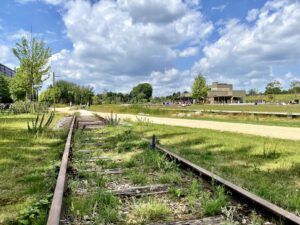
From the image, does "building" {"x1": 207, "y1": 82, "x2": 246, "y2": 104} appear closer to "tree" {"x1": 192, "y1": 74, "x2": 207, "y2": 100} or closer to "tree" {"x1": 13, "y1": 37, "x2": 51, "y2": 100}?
"tree" {"x1": 192, "y1": 74, "x2": 207, "y2": 100}

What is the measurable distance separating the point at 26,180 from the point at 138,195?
218 cm

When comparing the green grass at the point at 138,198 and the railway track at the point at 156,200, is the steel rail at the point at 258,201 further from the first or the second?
the green grass at the point at 138,198

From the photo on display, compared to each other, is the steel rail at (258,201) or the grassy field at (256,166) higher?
the steel rail at (258,201)

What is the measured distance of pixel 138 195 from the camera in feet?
13.1

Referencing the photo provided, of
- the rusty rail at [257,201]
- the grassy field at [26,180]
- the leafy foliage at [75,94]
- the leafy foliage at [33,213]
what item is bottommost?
the grassy field at [26,180]

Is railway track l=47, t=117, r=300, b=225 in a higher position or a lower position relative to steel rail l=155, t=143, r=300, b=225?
lower

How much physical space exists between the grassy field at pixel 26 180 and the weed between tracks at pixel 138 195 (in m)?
0.36

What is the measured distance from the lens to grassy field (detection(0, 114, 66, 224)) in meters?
3.42

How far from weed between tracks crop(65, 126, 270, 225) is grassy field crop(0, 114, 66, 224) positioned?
0.36 metres

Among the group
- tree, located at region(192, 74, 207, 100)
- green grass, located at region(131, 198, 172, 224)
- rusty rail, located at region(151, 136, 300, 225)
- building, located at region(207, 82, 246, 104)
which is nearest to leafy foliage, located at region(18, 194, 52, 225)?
green grass, located at region(131, 198, 172, 224)

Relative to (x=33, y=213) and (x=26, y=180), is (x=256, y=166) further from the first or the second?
(x=33, y=213)

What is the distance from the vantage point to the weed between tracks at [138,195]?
3.29 meters

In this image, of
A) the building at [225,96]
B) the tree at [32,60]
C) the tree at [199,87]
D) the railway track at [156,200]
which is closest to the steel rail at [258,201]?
the railway track at [156,200]

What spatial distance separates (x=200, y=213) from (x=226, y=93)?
13095cm
